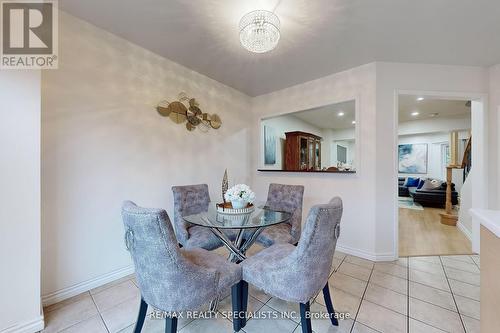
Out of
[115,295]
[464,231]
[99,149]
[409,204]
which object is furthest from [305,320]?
[409,204]

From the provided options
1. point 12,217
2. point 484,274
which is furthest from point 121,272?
point 484,274

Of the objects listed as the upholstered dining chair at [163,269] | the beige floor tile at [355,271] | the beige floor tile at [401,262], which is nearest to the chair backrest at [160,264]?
the upholstered dining chair at [163,269]

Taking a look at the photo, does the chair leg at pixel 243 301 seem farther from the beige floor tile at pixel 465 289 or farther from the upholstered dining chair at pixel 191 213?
the beige floor tile at pixel 465 289

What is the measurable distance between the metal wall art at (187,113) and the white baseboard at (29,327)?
209 centimetres

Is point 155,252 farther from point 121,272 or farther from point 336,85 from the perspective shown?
point 336,85

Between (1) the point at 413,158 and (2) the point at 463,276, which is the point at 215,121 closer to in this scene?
(2) the point at 463,276

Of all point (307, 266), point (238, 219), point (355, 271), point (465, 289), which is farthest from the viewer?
point (355, 271)

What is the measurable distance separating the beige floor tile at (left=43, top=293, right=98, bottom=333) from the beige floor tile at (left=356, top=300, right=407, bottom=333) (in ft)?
6.99

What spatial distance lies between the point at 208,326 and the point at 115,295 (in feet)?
3.24

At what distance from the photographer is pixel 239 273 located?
4.73 feet

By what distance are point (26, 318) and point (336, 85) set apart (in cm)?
386

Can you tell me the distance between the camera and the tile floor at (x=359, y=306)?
1.51m

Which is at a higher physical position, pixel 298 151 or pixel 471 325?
pixel 298 151

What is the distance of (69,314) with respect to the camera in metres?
1.64
